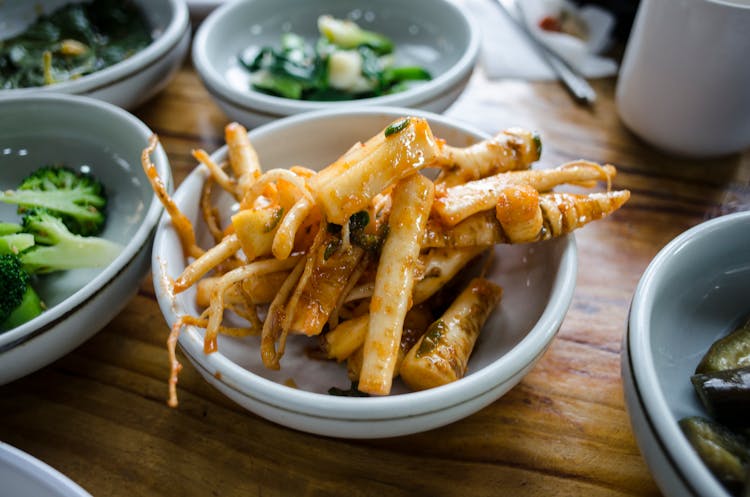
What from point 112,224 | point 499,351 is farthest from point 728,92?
point 112,224

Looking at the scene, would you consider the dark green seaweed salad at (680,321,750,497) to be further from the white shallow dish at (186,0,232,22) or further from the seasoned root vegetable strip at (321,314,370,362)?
the white shallow dish at (186,0,232,22)

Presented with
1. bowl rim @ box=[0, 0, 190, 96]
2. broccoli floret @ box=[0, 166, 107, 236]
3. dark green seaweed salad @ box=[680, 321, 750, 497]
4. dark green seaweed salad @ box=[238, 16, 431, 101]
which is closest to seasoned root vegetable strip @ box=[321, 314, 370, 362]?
dark green seaweed salad @ box=[680, 321, 750, 497]

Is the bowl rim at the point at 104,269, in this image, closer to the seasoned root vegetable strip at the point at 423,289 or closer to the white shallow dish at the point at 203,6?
the seasoned root vegetable strip at the point at 423,289

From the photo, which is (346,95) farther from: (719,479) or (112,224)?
(719,479)

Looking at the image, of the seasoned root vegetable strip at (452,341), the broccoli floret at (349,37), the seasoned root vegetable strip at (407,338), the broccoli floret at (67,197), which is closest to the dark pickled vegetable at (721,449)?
the seasoned root vegetable strip at (452,341)

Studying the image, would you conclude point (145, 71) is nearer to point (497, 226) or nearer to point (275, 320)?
point (275, 320)

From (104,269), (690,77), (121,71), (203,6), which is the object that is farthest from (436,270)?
(203,6)
